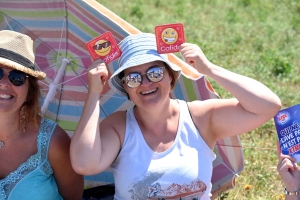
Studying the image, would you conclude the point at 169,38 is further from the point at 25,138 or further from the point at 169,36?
the point at 25,138

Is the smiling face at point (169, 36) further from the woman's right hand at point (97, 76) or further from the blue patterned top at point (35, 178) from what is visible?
the blue patterned top at point (35, 178)

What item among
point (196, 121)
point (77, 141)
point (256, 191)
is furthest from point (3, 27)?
point (256, 191)

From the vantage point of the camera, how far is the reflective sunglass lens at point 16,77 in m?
2.83

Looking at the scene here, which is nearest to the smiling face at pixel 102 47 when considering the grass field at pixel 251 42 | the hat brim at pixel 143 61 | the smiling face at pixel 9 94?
the hat brim at pixel 143 61

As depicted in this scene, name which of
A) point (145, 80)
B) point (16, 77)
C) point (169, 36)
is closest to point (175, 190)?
point (145, 80)

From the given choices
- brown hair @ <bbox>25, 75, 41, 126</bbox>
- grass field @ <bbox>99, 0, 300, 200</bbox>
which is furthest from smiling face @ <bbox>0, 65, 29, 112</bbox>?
grass field @ <bbox>99, 0, 300, 200</bbox>

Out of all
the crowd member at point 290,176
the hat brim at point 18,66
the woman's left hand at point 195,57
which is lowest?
the crowd member at point 290,176

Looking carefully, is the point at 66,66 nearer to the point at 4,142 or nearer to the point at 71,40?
the point at 71,40

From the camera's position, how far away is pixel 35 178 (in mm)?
2965

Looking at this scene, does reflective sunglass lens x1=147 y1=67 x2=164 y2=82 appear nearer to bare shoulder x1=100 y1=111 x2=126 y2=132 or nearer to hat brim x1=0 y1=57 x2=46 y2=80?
bare shoulder x1=100 y1=111 x2=126 y2=132

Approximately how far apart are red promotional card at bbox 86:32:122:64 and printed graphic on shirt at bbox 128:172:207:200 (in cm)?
67

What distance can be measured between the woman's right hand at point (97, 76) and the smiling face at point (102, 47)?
A: 0.15 ft

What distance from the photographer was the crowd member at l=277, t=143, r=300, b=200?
9.57 ft

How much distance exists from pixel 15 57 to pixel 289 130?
5.04ft
